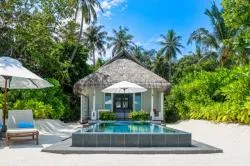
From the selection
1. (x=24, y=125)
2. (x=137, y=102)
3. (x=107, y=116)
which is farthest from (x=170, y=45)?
(x=24, y=125)

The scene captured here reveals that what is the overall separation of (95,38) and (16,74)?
126 ft

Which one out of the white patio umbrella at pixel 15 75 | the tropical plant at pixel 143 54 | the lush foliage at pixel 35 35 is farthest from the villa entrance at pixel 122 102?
the tropical plant at pixel 143 54

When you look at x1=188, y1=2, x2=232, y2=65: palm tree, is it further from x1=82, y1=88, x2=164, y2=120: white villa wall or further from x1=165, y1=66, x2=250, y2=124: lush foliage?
x1=82, y1=88, x2=164, y2=120: white villa wall

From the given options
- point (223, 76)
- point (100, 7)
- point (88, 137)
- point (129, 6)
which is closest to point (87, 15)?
point (100, 7)

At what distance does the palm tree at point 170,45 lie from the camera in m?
51.3

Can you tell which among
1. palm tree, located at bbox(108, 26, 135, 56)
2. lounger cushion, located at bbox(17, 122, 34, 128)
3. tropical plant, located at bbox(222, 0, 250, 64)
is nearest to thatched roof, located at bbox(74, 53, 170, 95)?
tropical plant, located at bbox(222, 0, 250, 64)

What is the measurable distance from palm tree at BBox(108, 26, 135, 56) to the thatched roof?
24.5 metres

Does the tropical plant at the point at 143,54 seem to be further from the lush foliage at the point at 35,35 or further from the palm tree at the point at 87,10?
the lush foliage at the point at 35,35

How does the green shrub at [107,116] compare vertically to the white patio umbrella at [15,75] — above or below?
below

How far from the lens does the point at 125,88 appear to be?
20.8 m

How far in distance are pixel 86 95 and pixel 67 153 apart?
16.3 meters

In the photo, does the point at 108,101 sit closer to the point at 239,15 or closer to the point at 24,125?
the point at 239,15

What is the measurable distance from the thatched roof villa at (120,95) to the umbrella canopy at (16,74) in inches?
396

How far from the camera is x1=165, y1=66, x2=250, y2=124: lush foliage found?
1600 centimetres
